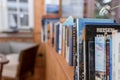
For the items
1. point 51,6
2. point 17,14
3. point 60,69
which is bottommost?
point 60,69

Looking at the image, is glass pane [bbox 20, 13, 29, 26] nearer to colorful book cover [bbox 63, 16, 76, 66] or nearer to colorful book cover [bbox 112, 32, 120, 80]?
colorful book cover [bbox 63, 16, 76, 66]

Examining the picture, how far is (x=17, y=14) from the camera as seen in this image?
4883 millimetres

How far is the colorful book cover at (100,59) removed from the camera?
689 mm

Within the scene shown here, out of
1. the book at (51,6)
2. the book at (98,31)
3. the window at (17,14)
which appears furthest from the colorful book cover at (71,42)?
the window at (17,14)

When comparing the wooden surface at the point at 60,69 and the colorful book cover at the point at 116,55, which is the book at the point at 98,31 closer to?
the colorful book cover at the point at 116,55

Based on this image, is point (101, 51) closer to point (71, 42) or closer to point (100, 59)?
point (100, 59)

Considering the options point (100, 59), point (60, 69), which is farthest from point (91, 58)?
point (60, 69)

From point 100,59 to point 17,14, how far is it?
14.3 feet

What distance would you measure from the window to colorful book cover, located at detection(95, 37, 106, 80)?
4.22 meters

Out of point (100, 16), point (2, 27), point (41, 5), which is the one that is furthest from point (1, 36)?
point (100, 16)

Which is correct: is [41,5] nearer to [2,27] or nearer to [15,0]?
[15,0]

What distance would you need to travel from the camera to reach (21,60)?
354cm

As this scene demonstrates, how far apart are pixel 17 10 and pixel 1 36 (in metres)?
0.71

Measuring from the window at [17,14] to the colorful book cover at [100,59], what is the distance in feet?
13.8
